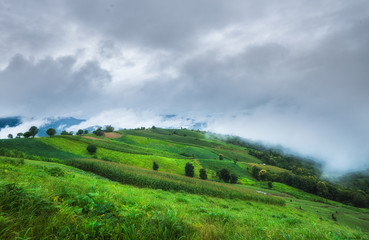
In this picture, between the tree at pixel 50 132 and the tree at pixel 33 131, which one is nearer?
the tree at pixel 33 131

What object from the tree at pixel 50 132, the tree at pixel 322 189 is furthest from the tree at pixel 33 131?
the tree at pixel 322 189

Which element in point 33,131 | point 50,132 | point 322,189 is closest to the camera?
point 33,131

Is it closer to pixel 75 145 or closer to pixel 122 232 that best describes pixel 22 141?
pixel 75 145

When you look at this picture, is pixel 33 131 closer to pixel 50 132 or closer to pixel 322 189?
pixel 50 132

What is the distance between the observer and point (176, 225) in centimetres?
352

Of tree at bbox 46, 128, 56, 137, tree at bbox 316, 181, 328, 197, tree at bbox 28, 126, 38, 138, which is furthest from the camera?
tree at bbox 316, 181, 328, 197

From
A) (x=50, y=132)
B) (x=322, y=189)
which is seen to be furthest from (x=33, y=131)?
(x=322, y=189)

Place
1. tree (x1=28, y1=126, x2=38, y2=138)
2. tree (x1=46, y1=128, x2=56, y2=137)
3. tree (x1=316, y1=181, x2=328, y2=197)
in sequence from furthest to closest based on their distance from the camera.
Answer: tree (x1=316, y1=181, x2=328, y2=197), tree (x1=46, y1=128, x2=56, y2=137), tree (x1=28, y1=126, x2=38, y2=138)

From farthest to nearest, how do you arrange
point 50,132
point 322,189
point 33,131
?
1. point 322,189
2. point 50,132
3. point 33,131

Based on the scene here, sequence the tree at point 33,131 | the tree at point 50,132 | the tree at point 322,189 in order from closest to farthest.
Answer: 1. the tree at point 33,131
2. the tree at point 50,132
3. the tree at point 322,189

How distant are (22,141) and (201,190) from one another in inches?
2886

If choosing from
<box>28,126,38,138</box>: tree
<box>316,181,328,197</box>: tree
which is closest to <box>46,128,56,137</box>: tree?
<box>28,126,38,138</box>: tree

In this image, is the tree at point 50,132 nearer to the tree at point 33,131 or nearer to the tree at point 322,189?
the tree at point 33,131

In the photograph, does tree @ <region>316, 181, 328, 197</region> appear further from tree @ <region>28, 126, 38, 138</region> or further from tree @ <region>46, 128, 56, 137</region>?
tree @ <region>28, 126, 38, 138</region>
